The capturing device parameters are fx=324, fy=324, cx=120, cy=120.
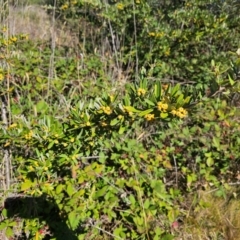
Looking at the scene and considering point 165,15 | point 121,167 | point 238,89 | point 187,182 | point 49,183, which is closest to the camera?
point 238,89

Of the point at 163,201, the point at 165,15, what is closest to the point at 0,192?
the point at 163,201

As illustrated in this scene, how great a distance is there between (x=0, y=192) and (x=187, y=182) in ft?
3.53

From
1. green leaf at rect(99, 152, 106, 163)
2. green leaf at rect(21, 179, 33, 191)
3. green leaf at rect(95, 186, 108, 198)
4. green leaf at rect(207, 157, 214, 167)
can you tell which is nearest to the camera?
green leaf at rect(21, 179, 33, 191)

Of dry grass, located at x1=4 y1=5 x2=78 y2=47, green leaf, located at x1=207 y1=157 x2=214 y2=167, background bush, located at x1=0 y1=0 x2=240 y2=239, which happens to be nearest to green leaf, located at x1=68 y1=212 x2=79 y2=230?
background bush, located at x1=0 y1=0 x2=240 y2=239

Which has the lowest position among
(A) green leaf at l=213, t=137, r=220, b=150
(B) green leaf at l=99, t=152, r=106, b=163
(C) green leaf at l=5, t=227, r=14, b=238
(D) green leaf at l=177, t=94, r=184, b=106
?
(C) green leaf at l=5, t=227, r=14, b=238

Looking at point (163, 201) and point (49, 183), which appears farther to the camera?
point (163, 201)

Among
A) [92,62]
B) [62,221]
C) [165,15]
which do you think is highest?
[165,15]

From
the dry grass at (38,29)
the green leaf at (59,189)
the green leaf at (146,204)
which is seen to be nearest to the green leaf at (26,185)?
the green leaf at (59,189)

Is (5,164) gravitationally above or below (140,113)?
below

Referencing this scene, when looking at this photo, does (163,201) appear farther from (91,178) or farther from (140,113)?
(140,113)

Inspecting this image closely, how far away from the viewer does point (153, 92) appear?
3.36ft

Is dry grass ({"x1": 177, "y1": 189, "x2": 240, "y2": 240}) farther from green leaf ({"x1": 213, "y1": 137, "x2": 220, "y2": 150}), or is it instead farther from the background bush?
green leaf ({"x1": 213, "y1": 137, "x2": 220, "y2": 150})

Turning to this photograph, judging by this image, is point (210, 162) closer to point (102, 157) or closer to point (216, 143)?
point (216, 143)

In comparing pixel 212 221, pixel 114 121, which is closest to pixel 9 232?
pixel 114 121
